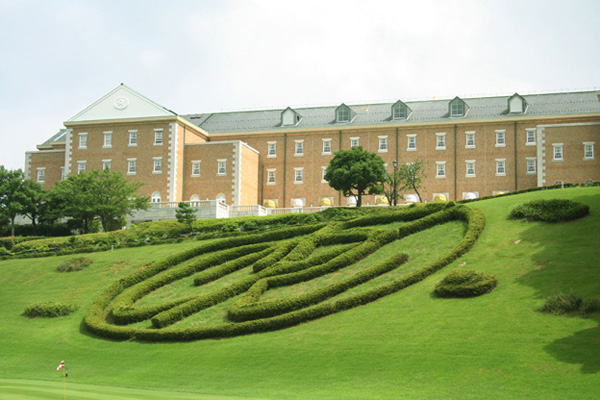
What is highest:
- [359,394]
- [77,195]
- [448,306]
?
[77,195]

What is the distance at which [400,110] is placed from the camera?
213ft

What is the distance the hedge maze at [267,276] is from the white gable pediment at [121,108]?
2567 centimetres

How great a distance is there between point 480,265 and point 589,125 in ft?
100

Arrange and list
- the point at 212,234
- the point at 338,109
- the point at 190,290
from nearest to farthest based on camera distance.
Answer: the point at 190,290 < the point at 212,234 < the point at 338,109

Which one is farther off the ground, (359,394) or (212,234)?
(212,234)

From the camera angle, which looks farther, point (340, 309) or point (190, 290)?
point (190, 290)

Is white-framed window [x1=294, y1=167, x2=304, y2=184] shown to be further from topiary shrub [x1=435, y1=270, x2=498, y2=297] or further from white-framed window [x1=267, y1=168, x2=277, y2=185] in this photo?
topiary shrub [x1=435, y1=270, x2=498, y2=297]

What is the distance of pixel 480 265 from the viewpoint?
2958 cm

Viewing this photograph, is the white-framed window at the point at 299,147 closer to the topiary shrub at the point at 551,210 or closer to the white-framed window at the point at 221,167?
the white-framed window at the point at 221,167

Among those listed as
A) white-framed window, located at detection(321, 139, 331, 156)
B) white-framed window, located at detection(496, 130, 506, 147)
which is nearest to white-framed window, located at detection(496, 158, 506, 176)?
white-framed window, located at detection(496, 130, 506, 147)

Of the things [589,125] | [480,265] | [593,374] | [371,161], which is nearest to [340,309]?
[480,265]

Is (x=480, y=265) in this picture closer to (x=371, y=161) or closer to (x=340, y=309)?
(x=340, y=309)

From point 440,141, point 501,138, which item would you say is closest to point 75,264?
point 440,141

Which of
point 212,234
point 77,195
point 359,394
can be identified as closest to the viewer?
point 359,394
